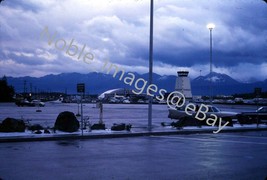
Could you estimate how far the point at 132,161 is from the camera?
12.5m

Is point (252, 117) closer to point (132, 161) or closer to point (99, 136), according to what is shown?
point (99, 136)

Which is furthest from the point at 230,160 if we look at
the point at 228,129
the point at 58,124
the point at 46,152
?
the point at 228,129

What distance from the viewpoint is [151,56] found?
2450cm

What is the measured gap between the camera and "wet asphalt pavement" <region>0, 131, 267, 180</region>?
10.2 metres

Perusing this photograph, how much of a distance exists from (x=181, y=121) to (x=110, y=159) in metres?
14.7

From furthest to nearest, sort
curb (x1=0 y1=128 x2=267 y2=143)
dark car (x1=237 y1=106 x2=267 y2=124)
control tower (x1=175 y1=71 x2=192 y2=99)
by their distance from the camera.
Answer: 1. control tower (x1=175 y1=71 x2=192 y2=99)
2. dark car (x1=237 y1=106 x2=267 y2=124)
3. curb (x1=0 y1=128 x2=267 y2=143)

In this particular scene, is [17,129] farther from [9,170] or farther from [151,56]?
[9,170]

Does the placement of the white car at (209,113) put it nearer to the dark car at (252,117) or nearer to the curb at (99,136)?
the dark car at (252,117)

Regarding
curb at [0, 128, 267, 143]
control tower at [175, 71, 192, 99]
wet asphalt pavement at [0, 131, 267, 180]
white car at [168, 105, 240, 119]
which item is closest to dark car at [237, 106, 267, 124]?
white car at [168, 105, 240, 119]

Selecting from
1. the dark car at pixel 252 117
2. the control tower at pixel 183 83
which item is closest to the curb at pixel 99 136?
the dark car at pixel 252 117

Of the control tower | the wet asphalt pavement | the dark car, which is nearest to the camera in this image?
the wet asphalt pavement

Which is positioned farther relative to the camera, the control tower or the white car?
the control tower

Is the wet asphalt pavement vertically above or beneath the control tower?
beneath

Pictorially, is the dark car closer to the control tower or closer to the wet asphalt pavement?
the wet asphalt pavement
